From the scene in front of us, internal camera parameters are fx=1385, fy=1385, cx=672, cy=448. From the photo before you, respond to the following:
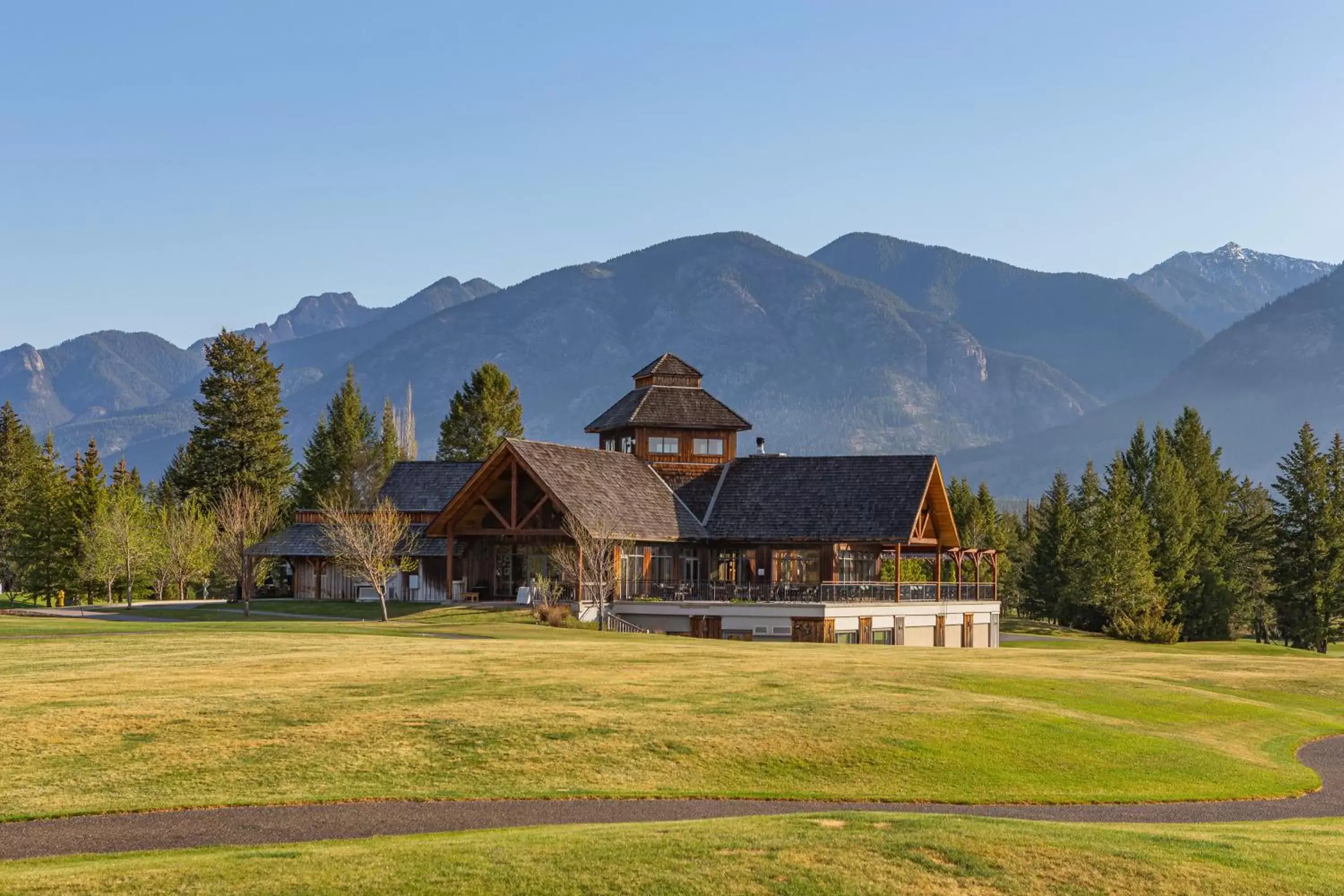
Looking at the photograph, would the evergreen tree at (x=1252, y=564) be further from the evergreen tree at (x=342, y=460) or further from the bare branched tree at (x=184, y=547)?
the bare branched tree at (x=184, y=547)

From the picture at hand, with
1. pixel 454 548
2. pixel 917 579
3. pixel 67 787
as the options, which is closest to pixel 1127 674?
pixel 67 787

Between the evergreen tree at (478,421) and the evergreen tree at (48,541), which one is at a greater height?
the evergreen tree at (478,421)

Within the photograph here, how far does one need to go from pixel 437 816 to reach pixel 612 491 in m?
48.3

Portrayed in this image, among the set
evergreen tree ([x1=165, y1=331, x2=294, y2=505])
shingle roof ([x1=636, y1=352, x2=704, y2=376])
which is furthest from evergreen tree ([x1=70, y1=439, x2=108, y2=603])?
shingle roof ([x1=636, y1=352, x2=704, y2=376])

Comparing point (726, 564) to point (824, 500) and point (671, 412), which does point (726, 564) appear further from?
point (671, 412)

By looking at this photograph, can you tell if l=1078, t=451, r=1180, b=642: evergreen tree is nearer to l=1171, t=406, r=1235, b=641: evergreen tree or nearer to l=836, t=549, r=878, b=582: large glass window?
l=1171, t=406, r=1235, b=641: evergreen tree

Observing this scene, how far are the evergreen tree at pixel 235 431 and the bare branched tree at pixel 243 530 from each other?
1463 mm

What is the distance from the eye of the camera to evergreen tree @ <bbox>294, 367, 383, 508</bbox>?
106312 millimetres

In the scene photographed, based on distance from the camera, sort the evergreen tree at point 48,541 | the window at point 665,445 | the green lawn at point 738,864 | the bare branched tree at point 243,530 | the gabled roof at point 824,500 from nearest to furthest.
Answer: the green lawn at point 738,864, the gabled roof at point 824,500, the bare branched tree at point 243,530, the window at point 665,445, the evergreen tree at point 48,541

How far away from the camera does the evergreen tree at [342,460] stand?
106 metres

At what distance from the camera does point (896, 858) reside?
17.3 meters

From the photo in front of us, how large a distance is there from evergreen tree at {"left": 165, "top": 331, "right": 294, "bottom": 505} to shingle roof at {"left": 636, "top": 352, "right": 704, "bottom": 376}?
30.2 m

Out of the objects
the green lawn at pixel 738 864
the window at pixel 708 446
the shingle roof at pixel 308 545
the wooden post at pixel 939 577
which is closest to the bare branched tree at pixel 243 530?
the shingle roof at pixel 308 545

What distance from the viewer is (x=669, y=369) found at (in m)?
80.7
